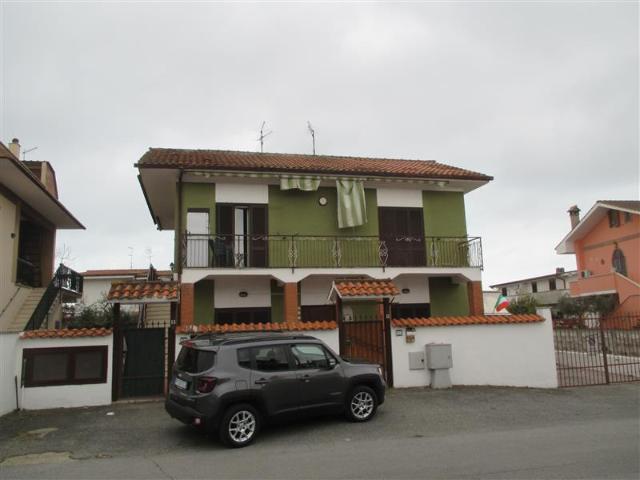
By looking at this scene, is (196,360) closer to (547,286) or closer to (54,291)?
(54,291)

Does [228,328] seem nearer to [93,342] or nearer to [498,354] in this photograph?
[93,342]

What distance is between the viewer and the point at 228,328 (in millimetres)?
10984

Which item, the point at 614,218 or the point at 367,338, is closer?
the point at 367,338

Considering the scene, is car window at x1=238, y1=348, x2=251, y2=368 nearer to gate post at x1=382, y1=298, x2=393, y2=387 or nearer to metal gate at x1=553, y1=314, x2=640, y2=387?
gate post at x1=382, y1=298, x2=393, y2=387

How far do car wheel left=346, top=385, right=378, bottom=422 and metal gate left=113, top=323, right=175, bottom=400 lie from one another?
467cm

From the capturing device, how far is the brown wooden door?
56.3 ft

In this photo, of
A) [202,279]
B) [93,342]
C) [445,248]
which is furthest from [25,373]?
[445,248]

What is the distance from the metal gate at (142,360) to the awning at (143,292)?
674 millimetres

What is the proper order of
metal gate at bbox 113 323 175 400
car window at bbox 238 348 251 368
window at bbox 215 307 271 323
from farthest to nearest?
window at bbox 215 307 271 323 → metal gate at bbox 113 323 175 400 → car window at bbox 238 348 251 368

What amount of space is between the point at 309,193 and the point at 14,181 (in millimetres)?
9260

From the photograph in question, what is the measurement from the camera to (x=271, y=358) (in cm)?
777

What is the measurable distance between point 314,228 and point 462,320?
646 centimetres

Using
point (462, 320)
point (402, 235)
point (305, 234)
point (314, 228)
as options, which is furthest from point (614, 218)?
point (462, 320)

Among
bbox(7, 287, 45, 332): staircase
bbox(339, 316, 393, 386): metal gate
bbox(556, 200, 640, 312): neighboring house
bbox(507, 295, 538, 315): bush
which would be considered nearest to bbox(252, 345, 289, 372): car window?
bbox(339, 316, 393, 386): metal gate
